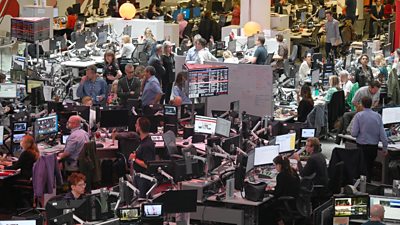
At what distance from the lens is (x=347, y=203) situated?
12883 millimetres

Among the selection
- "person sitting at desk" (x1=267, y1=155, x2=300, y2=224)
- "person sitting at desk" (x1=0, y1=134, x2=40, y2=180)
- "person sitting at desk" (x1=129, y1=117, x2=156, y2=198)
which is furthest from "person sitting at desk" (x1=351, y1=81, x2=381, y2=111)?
"person sitting at desk" (x1=0, y1=134, x2=40, y2=180)

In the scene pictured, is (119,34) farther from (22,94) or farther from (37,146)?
(37,146)

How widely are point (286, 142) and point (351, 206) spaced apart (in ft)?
9.53

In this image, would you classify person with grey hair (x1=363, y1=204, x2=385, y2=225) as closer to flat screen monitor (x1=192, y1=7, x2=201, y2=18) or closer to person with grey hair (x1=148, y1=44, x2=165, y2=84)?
person with grey hair (x1=148, y1=44, x2=165, y2=84)

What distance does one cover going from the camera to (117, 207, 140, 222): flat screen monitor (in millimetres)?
12016

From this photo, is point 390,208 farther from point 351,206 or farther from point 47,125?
point 47,125

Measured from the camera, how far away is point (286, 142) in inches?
618

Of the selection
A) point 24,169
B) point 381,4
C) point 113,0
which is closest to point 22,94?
point 24,169

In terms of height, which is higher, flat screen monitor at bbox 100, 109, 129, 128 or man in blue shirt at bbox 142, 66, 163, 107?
man in blue shirt at bbox 142, 66, 163, 107

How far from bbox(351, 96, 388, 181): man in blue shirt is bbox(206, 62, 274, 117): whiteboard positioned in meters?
3.06

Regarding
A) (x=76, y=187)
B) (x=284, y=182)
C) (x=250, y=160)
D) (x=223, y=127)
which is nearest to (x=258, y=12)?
(x=223, y=127)

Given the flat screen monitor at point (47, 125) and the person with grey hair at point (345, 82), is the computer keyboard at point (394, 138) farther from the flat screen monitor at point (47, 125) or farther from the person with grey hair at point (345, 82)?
the flat screen monitor at point (47, 125)

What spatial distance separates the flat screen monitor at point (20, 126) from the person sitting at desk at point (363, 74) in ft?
22.8

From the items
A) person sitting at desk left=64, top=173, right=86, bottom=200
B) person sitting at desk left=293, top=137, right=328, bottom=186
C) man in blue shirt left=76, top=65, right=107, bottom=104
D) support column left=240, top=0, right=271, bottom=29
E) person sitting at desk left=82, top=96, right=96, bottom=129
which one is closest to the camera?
person sitting at desk left=64, top=173, right=86, bottom=200
